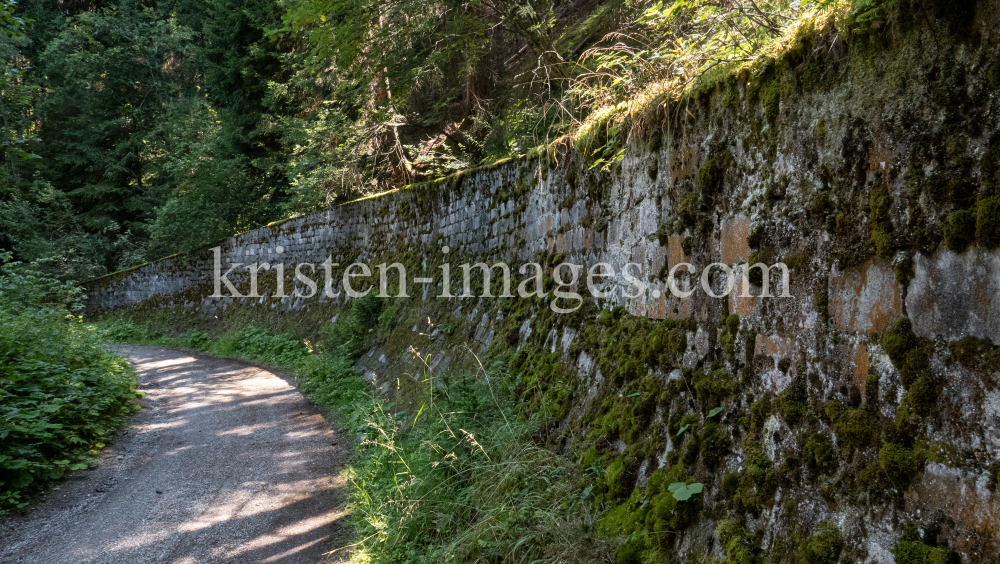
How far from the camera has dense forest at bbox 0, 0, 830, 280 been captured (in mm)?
5020

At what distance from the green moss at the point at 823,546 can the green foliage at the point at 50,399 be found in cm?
559

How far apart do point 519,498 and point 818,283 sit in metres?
2.10

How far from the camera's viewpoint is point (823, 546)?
1877 millimetres

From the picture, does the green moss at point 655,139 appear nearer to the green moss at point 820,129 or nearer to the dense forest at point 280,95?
the dense forest at point 280,95

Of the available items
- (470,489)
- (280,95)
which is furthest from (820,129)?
(280,95)

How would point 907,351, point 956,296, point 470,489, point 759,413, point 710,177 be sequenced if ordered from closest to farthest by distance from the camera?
1. point 956,296
2. point 907,351
3. point 759,413
4. point 710,177
5. point 470,489

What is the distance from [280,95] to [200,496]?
14.9 meters

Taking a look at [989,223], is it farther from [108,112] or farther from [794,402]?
[108,112]

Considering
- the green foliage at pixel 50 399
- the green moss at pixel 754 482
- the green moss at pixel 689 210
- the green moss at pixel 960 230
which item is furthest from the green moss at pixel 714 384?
the green foliage at pixel 50 399

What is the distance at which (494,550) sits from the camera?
10.2 ft

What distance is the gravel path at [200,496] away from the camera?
4012mm

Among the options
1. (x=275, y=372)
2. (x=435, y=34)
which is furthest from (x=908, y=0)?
(x=275, y=372)

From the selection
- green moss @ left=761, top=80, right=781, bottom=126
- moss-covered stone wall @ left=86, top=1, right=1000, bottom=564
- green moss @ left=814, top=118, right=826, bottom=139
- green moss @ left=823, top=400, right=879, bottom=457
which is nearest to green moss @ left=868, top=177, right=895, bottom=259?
moss-covered stone wall @ left=86, top=1, right=1000, bottom=564

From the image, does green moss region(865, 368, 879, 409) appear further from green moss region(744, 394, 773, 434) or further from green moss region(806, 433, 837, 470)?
green moss region(744, 394, 773, 434)
